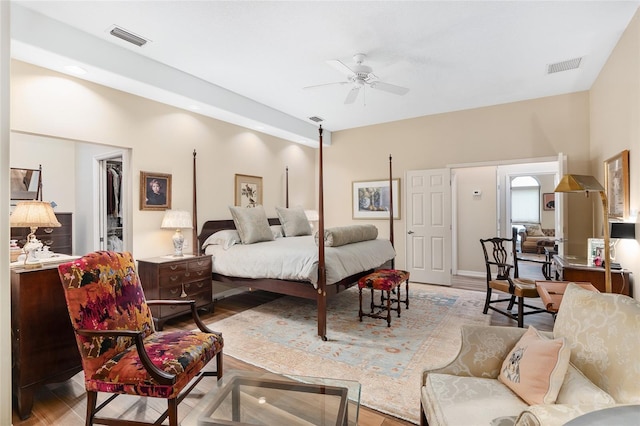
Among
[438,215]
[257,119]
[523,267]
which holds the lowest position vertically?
[523,267]

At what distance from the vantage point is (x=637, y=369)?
120 cm

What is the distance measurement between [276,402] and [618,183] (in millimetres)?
3754

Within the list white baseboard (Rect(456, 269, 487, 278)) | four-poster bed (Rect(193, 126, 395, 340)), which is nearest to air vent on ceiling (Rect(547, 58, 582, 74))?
four-poster bed (Rect(193, 126, 395, 340))

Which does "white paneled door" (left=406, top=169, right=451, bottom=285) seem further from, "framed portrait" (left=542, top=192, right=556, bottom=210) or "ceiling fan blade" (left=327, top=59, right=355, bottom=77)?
"framed portrait" (left=542, top=192, right=556, bottom=210)

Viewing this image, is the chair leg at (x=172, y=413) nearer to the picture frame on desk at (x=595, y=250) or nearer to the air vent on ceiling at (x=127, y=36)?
the air vent on ceiling at (x=127, y=36)

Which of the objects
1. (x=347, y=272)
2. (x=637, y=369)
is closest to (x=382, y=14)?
(x=347, y=272)

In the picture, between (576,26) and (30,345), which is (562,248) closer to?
(576,26)

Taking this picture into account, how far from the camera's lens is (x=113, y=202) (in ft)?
12.5

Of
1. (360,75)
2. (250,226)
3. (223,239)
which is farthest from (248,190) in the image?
(360,75)

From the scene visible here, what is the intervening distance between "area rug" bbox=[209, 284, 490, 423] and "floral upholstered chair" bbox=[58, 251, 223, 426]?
906mm

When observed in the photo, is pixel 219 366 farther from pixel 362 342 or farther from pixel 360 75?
pixel 360 75

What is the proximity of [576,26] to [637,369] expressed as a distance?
A: 3.10 meters

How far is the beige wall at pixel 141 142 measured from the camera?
3.02 metres

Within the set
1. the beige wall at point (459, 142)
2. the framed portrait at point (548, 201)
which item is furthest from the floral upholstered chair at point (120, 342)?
the framed portrait at point (548, 201)
